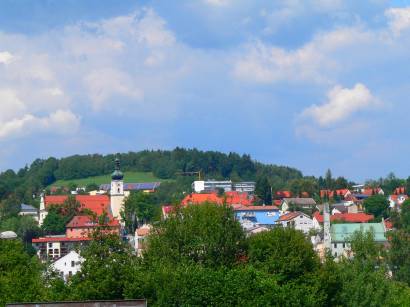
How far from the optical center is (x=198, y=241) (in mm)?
63594

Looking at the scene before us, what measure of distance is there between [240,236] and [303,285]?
8.51m

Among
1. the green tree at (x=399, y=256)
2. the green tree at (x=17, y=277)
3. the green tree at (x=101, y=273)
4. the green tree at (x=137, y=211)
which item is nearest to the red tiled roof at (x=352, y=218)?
the green tree at (x=137, y=211)

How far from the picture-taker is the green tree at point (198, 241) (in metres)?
63.0

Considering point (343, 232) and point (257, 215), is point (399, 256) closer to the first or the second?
point (343, 232)

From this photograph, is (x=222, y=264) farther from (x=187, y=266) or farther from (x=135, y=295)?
(x=135, y=295)

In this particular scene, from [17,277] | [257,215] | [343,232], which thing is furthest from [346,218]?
[17,277]

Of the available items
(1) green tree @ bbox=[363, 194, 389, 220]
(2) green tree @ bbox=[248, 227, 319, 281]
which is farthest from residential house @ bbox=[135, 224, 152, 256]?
→ (1) green tree @ bbox=[363, 194, 389, 220]

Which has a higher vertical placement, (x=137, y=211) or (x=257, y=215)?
(x=137, y=211)

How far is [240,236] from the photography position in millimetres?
65688

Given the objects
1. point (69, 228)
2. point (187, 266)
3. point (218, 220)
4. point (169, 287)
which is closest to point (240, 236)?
point (218, 220)

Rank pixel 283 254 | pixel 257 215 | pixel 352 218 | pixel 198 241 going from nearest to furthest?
pixel 283 254 → pixel 198 241 → pixel 352 218 → pixel 257 215

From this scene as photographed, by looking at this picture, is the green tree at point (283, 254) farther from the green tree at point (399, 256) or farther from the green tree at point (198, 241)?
the green tree at point (399, 256)

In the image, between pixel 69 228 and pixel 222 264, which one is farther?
pixel 69 228

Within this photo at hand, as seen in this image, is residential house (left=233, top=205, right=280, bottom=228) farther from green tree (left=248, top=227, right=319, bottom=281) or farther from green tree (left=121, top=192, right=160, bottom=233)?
green tree (left=248, top=227, right=319, bottom=281)
